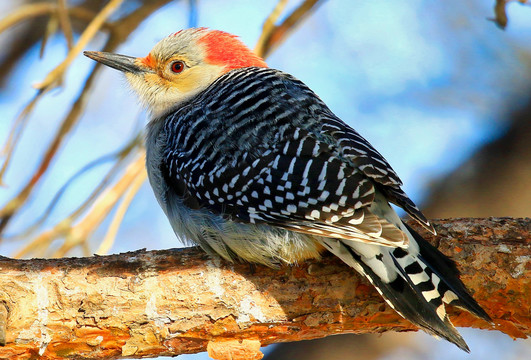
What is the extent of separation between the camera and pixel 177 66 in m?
5.04

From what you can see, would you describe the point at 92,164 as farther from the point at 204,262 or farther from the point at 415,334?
the point at 415,334

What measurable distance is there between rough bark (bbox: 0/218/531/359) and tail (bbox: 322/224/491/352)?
188 mm

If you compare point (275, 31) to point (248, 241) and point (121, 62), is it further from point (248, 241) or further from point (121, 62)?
point (248, 241)

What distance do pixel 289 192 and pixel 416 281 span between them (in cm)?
A: 85

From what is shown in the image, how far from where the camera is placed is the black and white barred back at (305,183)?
3289 millimetres

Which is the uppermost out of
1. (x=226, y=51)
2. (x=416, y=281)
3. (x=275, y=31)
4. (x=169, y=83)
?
(x=275, y=31)

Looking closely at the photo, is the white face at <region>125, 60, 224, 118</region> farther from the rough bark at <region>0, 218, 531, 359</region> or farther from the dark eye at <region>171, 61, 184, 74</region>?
the rough bark at <region>0, 218, 531, 359</region>

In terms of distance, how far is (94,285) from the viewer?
352cm

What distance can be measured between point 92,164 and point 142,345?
2282mm

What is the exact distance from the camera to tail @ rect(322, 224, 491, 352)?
323 centimetres

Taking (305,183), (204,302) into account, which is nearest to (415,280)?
(305,183)

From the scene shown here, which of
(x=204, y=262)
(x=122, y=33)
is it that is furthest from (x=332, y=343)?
(x=122, y=33)

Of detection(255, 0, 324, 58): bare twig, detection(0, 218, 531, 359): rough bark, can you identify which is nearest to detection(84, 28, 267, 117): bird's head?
detection(255, 0, 324, 58): bare twig

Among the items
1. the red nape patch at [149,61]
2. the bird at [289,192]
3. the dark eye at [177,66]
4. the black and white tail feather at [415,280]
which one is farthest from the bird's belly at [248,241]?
the red nape patch at [149,61]
